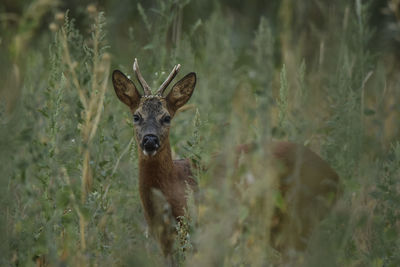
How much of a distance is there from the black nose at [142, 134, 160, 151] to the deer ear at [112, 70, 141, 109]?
0.56 meters

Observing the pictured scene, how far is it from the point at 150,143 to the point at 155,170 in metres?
0.22

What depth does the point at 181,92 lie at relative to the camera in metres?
5.35

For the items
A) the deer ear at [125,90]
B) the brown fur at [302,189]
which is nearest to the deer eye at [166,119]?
the deer ear at [125,90]

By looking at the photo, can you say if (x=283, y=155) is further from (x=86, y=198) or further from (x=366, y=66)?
(x=86, y=198)

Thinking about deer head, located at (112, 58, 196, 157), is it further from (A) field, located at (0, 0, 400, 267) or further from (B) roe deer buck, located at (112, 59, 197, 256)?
(A) field, located at (0, 0, 400, 267)

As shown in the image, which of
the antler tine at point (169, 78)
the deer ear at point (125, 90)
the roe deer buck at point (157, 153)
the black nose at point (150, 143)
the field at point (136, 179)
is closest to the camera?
the field at point (136, 179)

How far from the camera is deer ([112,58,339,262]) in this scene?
4.48 m

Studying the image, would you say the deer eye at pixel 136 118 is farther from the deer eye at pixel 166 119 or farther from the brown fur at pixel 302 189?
the brown fur at pixel 302 189

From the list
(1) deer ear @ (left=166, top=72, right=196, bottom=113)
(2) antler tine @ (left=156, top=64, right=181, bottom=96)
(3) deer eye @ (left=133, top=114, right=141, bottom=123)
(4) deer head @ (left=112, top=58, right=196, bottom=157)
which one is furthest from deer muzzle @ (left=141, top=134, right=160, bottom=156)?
(1) deer ear @ (left=166, top=72, right=196, bottom=113)

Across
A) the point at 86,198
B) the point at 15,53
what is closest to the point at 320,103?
the point at 15,53

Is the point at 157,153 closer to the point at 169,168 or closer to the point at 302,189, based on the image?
the point at 169,168

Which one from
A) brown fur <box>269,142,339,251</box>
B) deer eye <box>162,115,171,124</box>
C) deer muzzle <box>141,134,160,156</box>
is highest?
deer eye <box>162,115,171,124</box>

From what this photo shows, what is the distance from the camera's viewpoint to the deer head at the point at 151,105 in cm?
484

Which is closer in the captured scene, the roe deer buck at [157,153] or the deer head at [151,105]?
the roe deer buck at [157,153]
